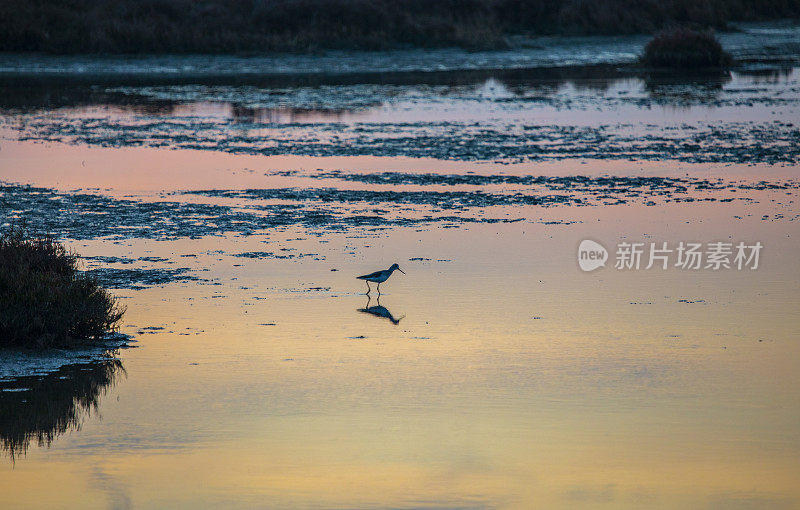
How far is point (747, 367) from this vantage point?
8.37 meters

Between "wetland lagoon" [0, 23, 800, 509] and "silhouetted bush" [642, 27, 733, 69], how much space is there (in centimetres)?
1625

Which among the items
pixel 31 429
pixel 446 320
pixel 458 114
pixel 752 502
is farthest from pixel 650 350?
pixel 458 114

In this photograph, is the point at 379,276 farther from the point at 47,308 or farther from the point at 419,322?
the point at 47,308

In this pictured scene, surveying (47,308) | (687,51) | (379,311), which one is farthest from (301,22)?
(47,308)

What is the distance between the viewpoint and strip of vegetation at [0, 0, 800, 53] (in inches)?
1654

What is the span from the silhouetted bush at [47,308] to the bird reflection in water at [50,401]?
367 mm

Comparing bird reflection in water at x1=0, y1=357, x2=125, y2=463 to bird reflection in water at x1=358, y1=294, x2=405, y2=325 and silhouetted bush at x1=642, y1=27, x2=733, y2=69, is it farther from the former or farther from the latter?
silhouetted bush at x1=642, y1=27, x2=733, y2=69

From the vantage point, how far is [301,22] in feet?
149

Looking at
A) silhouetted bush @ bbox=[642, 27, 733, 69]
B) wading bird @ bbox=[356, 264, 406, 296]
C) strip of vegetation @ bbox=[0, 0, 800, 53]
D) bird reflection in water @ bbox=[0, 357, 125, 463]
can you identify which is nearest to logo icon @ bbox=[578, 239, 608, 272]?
wading bird @ bbox=[356, 264, 406, 296]

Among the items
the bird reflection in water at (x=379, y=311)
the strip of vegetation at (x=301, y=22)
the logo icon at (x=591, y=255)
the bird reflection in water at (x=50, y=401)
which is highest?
the strip of vegetation at (x=301, y=22)

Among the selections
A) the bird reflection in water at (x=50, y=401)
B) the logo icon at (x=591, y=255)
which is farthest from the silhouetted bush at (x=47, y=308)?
the logo icon at (x=591, y=255)

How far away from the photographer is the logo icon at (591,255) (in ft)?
37.3

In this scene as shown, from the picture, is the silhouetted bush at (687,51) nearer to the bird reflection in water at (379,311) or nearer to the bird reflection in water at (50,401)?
the bird reflection in water at (379,311)

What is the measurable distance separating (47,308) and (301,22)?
Result: 37.8 meters
